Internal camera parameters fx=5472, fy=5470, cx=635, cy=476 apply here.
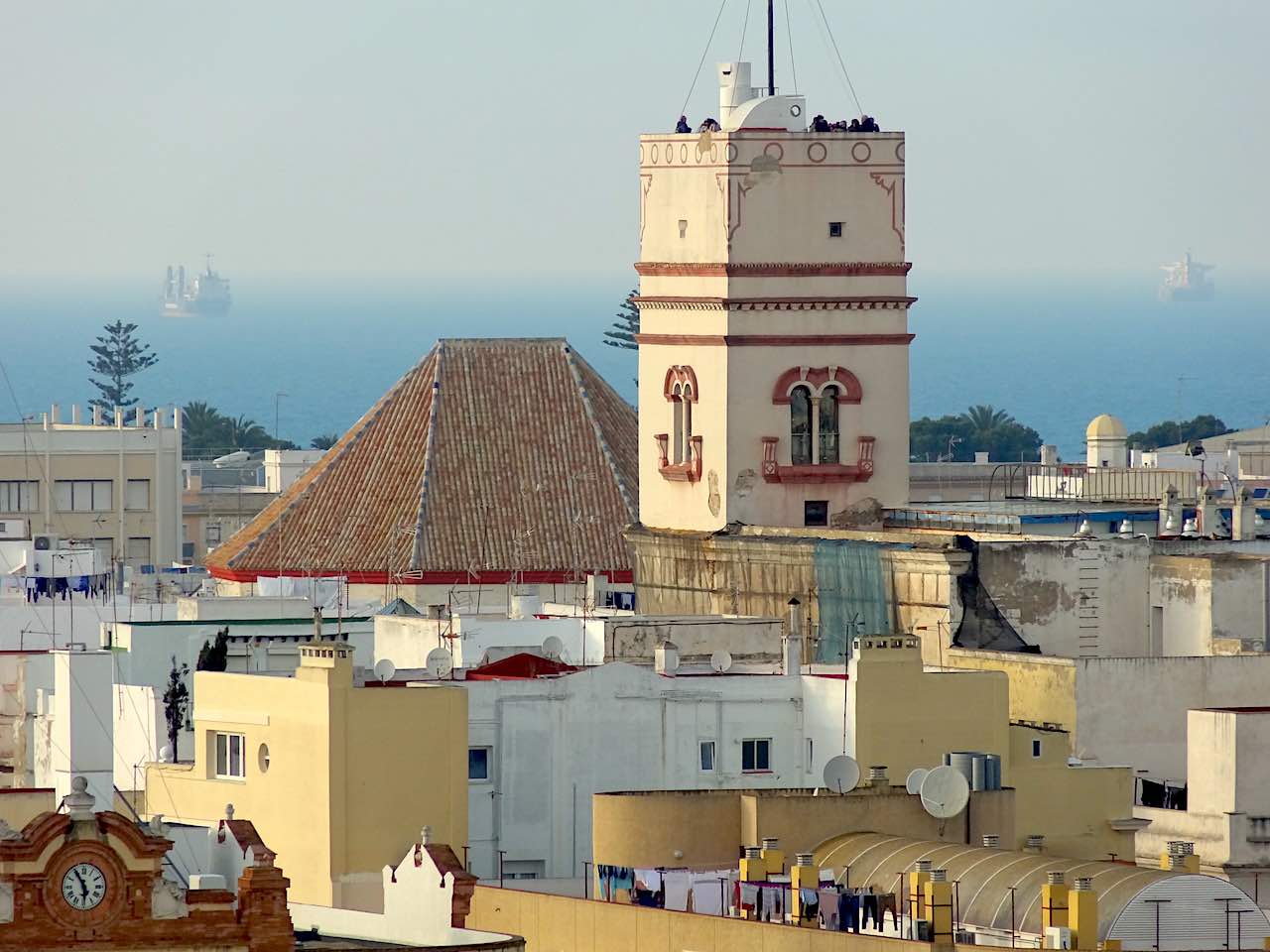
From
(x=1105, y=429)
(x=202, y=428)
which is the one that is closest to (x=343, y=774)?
(x=1105, y=429)

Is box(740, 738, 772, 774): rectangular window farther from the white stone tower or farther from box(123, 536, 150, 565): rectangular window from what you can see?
box(123, 536, 150, 565): rectangular window

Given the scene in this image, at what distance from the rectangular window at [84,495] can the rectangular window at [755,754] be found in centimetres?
5608

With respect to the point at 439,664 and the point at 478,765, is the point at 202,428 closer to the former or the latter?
the point at 439,664

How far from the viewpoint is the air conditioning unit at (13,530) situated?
9262cm

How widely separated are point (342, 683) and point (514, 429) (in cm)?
3501

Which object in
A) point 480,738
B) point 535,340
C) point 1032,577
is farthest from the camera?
point 535,340

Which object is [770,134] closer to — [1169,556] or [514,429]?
[1169,556]

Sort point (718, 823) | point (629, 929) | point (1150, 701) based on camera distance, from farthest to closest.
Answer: point (1150, 701) → point (718, 823) → point (629, 929)

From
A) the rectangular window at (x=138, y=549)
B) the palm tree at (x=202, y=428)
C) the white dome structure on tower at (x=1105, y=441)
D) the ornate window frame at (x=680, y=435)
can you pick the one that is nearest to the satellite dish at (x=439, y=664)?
the ornate window frame at (x=680, y=435)

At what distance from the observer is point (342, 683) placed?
161 ft

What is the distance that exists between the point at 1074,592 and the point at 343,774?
45.7 ft

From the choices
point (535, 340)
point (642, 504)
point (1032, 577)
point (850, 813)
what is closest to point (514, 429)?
point (535, 340)

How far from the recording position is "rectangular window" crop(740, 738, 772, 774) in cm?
5347

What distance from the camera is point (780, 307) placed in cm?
6612
